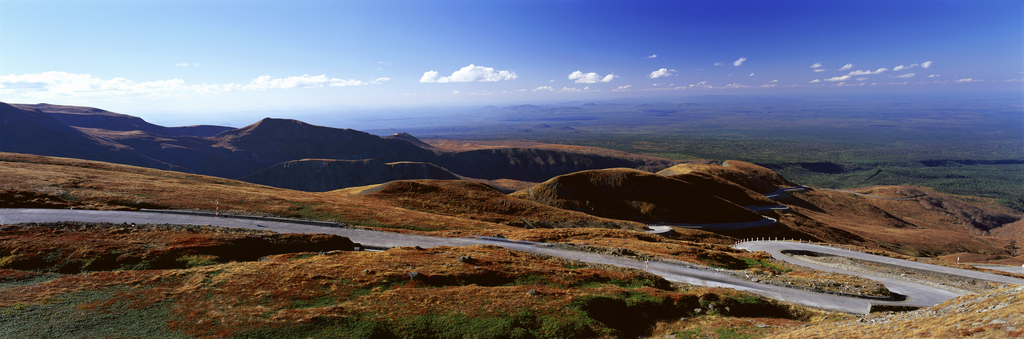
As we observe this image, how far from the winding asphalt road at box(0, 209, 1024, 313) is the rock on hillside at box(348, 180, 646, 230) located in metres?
16.7

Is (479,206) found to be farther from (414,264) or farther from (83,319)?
(83,319)

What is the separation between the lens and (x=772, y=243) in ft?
151

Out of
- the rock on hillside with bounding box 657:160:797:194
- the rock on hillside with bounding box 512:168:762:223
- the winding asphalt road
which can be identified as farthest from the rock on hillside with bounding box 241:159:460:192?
the winding asphalt road

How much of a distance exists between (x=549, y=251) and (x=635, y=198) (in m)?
42.0

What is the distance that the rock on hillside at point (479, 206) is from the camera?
162 feet

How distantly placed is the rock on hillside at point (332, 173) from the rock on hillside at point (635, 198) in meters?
81.2

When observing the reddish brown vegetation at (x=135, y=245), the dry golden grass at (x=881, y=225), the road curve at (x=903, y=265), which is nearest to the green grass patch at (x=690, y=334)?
the road curve at (x=903, y=265)

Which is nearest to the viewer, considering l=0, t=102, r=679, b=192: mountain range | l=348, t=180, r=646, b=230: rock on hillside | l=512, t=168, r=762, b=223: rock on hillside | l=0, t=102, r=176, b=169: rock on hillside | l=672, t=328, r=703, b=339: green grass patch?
l=672, t=328, r=703, b=339: green grass patch

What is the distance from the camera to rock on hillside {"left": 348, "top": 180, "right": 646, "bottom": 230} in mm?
49250

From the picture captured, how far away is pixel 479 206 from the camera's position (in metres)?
52.4

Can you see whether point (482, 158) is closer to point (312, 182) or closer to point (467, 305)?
point (312, 182)

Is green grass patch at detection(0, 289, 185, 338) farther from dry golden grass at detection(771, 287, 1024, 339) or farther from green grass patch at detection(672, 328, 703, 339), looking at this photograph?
dry golden grass at detection(771, 287, 1024, 339)

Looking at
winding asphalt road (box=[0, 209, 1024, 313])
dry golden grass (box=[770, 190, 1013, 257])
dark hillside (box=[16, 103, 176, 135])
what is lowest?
dry golden grass (box=[770, 190, 1013, 257])

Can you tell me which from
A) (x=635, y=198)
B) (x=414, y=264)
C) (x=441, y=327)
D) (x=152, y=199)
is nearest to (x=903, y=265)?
(x=635, y=198)
